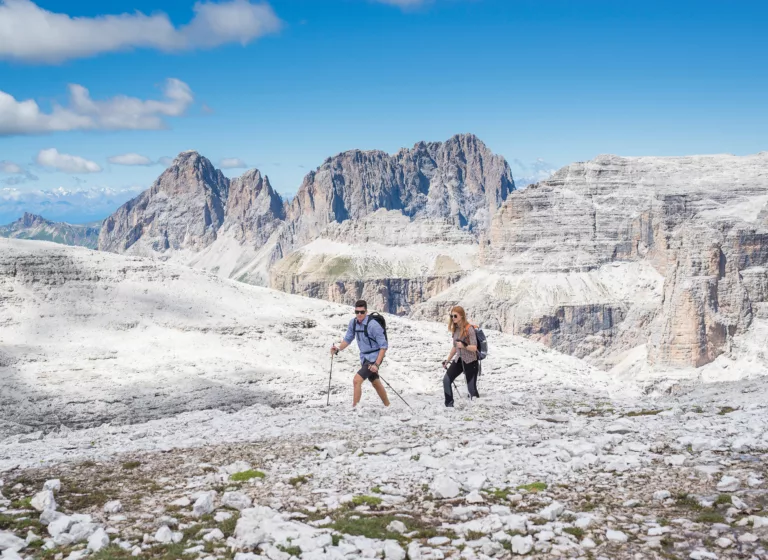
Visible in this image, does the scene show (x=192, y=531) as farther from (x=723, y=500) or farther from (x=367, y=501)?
(x=723, y=500)

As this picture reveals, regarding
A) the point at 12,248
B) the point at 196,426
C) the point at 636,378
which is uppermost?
the point at 12,248

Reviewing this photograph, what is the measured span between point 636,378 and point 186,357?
136 meters

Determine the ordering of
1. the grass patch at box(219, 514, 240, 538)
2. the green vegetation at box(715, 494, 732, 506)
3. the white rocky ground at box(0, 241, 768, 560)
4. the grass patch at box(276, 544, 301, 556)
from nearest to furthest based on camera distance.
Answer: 1. the grass patch at box(276, 544, 301, 556)
2. the white rocky ground at box(0, 241, 768, 560)
3. the grass patch at box(219, 514, 240, 538)
4. the green vegetation at box(715, 494, 732, 506)

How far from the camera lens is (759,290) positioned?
188625mm

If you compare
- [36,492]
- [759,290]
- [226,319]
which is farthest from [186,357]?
[759,290]

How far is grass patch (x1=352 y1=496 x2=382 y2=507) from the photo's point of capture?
46.6ft

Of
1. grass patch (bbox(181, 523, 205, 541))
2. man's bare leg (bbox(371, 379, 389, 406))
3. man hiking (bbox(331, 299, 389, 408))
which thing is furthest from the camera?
man's bare leg (bbox(371, 379, 389, 406))

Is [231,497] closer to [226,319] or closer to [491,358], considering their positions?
Answer: [491,358]

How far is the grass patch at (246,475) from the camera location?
16.3 m

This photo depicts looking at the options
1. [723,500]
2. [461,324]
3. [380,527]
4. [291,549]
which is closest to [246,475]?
[380,527]

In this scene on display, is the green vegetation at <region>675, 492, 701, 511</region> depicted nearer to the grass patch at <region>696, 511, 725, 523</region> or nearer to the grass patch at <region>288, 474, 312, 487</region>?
the grass patch at <region>696, 511, 725, 523</region>

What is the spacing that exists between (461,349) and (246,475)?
33.4 ft

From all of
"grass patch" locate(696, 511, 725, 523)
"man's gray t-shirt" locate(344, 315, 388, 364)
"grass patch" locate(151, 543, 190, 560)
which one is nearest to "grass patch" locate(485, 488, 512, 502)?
"grass patch" locate(696, 511, 725, 523)

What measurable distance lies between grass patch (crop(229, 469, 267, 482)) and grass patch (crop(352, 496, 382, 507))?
10.1 feet
